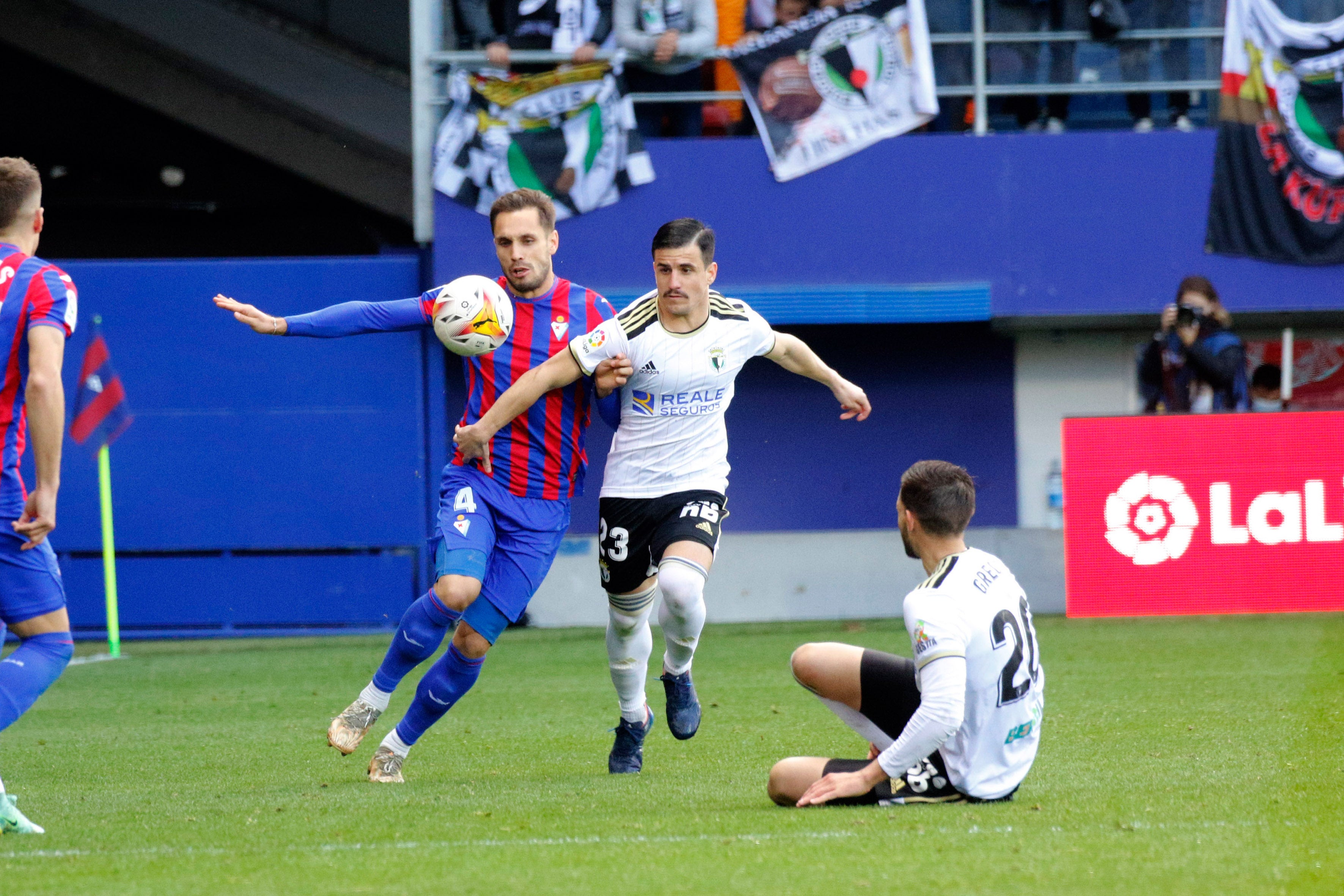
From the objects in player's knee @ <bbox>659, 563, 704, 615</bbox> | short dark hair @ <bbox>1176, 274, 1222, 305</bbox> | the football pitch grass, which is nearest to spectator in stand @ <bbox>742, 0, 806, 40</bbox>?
short dark hair @ <bbox>1176, 274, 1222, 305</bbox>

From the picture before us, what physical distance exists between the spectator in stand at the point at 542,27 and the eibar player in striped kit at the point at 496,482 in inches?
281

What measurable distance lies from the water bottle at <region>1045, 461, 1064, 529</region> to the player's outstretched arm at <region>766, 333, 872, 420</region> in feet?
26.4

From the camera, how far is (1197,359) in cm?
1210

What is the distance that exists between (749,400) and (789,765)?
30.8ft

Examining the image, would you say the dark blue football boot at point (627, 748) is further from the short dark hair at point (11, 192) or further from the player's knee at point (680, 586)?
the short dark hair at point (11, 192)

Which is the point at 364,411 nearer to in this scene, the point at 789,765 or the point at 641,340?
the point at 641,340

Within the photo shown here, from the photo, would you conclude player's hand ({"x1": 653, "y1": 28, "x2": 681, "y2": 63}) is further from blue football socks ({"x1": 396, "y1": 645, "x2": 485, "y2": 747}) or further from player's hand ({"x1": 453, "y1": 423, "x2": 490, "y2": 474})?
blue football socks ({"x1": 396, "y1": 645, "x2": 485, "y2": 747})

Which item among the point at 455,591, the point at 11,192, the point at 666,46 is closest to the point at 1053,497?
the point at 666,46

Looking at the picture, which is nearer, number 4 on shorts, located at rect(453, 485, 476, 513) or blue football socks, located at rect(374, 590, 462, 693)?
blue football socks, located at rect(374, 590, 462, 693)

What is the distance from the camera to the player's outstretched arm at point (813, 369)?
6.33 m

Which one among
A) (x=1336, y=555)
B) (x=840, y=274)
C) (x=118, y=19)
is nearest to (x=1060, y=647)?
(x=1336, y=555)

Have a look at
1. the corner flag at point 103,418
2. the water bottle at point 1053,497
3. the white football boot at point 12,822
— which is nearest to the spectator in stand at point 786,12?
the water bottle at point 1053,497

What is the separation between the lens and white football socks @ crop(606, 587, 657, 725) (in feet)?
20.4

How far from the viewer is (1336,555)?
37.9 feet
